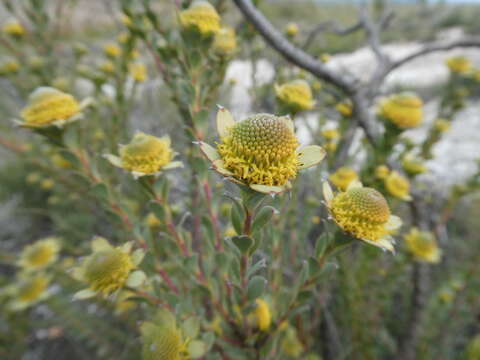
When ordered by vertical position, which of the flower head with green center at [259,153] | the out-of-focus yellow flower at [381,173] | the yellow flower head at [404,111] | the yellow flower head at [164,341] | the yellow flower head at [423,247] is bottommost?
the yellow flower head at [423,247]

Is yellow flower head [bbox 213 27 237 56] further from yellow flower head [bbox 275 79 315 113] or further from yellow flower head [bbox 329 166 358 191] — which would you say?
yellow flower head [bbox 329 166 358 191]

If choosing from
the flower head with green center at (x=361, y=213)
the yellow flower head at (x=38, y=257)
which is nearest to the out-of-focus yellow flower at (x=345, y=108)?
the flower head with green center at (x=361, y=213)

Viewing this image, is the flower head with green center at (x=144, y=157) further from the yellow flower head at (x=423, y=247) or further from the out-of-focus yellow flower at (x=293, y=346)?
the yellow flower head at (x=423, y=247)

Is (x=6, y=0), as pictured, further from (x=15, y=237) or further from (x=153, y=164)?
(x=15, y=237)

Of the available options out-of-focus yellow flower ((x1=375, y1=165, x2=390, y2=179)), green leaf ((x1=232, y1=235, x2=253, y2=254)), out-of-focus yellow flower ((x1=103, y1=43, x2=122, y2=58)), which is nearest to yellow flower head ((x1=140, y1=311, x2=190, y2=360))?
green leaf ((x1=232, y1=235, x2=253, y2=254))

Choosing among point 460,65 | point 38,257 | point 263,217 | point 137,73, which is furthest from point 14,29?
point 460,65

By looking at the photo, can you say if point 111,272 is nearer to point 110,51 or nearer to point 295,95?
point 295,95
